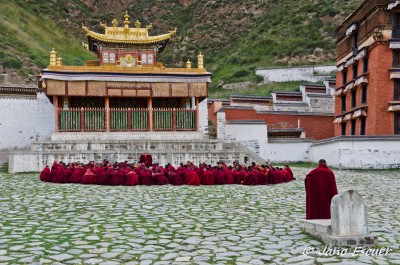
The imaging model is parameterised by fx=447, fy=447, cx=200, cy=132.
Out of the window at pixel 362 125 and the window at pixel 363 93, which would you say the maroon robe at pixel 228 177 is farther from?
the window at pixel 363 93

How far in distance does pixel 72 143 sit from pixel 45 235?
→ 1340 centimetres

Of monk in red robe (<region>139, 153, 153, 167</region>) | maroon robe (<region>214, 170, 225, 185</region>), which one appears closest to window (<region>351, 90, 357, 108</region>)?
monk in red robe (<region>139, 153, 153, 167</region>)

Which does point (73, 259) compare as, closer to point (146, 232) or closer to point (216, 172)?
point (146, 232)

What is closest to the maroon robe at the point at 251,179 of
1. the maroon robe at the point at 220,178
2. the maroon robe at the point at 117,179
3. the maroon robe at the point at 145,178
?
the maroon robe at the point at 220,178

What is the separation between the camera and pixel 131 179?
549 inches

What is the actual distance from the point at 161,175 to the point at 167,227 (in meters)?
6.92

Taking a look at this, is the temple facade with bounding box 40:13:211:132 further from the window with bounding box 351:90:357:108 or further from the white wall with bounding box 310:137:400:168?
the window with bounding box 351:90:357:108

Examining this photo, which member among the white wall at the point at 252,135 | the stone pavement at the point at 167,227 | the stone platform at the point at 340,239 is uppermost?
the white wall at the point at 252,135

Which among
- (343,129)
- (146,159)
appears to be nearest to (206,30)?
(343,129)

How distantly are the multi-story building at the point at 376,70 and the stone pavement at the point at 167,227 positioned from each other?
11.5 m

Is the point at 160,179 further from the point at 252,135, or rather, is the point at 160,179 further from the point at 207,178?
the point at 252,135

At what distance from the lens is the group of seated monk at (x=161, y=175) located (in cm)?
1412

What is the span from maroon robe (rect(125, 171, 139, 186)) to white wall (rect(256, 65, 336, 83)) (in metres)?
28.7

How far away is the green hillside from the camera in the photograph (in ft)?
148
